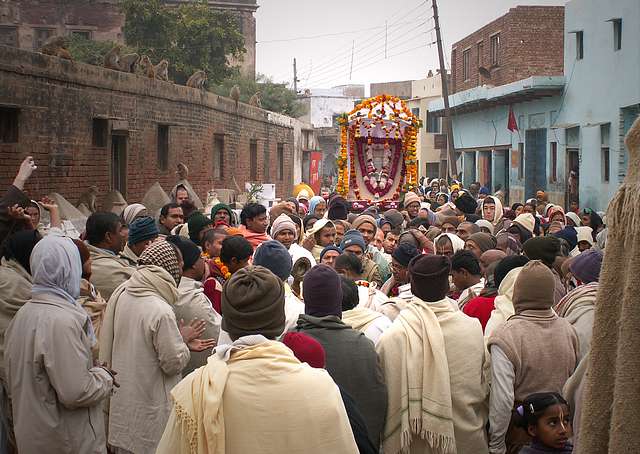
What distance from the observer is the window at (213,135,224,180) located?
2378cm

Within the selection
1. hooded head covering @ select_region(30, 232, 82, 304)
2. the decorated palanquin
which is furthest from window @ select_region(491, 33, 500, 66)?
hooded head covering @ select_region(30, 232, 82, 304)

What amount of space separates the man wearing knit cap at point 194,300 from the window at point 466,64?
33.5m

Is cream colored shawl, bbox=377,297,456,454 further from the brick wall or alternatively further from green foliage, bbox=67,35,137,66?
Answer: the brick wall

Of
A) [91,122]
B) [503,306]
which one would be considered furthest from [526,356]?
[91,122]

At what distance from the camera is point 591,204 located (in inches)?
931

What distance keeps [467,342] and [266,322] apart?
1.72 meters

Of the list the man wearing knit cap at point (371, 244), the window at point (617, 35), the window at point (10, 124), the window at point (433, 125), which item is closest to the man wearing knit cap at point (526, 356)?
the man wearing knit cap at point (371, 244)

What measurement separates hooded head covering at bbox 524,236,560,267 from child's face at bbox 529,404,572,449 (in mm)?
2403

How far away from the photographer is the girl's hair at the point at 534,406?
443cm

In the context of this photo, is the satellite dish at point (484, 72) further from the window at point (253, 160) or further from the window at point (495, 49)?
the window at point (253, 160)

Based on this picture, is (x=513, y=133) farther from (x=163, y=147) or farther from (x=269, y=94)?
(x=269, y=94)

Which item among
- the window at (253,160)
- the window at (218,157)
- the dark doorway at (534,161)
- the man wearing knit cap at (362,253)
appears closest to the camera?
the man wearing knit cap at (362,253)

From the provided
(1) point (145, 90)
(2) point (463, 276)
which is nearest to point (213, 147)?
(1) point (145, 90)

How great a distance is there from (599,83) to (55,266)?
20.7 meters
